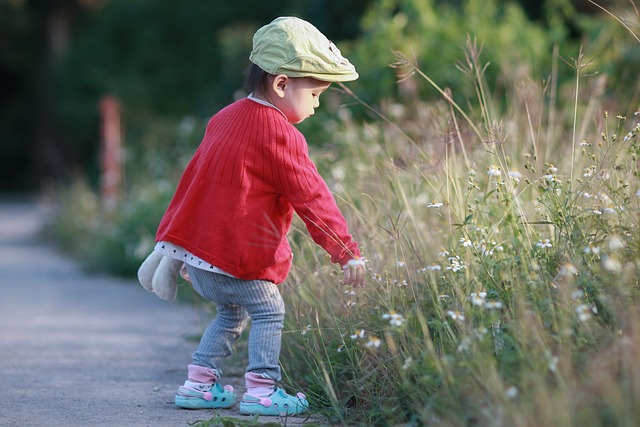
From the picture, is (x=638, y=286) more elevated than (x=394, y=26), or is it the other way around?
(x=394, y=26)

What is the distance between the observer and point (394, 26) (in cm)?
790

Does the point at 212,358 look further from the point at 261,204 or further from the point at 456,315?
the point at 456,315

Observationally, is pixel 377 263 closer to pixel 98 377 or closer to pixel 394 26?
pixel 98 377

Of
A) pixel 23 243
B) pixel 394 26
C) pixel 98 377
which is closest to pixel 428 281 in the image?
pixel 98 377

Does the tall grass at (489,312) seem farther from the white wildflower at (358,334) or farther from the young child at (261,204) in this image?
the young child at (261,204)


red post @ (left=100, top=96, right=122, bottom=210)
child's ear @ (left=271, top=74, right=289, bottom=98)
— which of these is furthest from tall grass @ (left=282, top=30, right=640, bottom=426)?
red post @ (left=100, top=96, right=122, bottom=210)

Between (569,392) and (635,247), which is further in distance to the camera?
(635,247)

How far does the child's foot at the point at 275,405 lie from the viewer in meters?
3.35

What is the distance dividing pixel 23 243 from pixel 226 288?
949 cm

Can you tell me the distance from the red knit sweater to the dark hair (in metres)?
0.09

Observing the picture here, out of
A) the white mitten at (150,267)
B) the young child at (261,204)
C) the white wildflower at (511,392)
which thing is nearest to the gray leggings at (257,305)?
the young child at (261,204)

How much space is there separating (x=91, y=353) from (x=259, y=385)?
167 centimetres

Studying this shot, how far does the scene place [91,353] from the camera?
4.77 meters

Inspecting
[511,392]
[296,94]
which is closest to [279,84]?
[296,94]
